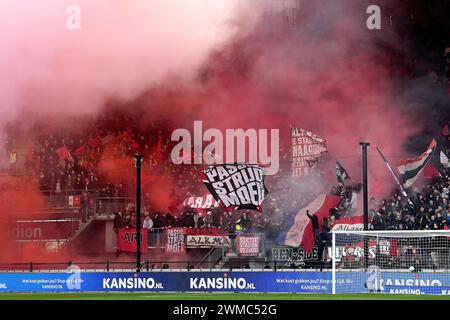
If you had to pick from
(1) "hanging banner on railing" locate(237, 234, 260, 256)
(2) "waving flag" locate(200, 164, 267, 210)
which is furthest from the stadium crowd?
(1) "hanging banner on railing" locate(237, 234, 260, 256)

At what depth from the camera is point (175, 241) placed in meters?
28.7

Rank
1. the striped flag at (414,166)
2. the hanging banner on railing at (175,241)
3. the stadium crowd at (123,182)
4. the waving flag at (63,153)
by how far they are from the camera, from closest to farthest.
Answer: the striped flag at (414,166), the hanging banner on railing at (175,241), the stadium crowd at (123,182), the waving flag at (63,153)

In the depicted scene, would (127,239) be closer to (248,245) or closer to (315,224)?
(248,245)

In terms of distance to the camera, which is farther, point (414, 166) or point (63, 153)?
point (63, 153)

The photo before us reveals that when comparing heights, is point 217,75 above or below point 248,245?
above

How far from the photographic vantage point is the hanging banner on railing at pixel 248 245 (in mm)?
27453

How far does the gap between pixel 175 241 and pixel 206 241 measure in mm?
1025

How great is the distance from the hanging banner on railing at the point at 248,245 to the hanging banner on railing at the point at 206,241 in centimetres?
54

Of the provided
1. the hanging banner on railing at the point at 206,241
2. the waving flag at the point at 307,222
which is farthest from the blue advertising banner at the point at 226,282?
the waving flag at the point at 307,222

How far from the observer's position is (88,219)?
30.5 m

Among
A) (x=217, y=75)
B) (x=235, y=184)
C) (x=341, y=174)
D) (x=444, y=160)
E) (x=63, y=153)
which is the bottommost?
(x=235, y=184)

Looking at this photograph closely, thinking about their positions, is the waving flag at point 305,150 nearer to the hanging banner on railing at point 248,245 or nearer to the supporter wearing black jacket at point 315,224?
the supporter wearing black jacket at point 315,224

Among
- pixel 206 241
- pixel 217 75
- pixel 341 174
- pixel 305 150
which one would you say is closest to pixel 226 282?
pixel 206 241
